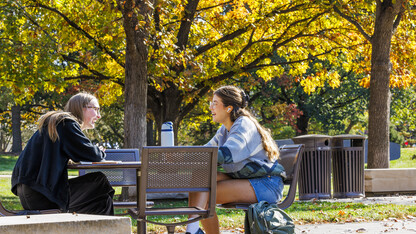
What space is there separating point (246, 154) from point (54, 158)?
150 centimetres

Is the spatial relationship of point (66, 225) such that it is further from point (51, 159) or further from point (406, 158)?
point (406, 158)

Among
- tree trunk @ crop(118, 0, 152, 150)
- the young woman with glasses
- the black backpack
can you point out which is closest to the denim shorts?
the black backpack

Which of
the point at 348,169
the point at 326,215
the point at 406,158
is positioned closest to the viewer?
the point at 326,215

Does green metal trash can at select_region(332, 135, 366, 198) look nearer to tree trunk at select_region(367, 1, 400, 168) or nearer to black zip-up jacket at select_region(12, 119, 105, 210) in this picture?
tree trunk at select_region(367, 1, 400, 168)

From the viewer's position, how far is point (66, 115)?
4.89 m

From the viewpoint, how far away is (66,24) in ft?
47.1

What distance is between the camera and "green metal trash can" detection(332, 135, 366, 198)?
12.2 meters

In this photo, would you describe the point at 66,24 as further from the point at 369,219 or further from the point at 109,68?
the point at 369,219

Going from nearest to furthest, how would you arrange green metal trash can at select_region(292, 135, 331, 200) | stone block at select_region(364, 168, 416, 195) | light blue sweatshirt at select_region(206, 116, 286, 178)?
light blue sweatshirt at select_region(206, 116, 286, 178) → green metal trash can at select_region(292, 135, 331, 200) → stone block at select_region(364, 168, 416, 195)

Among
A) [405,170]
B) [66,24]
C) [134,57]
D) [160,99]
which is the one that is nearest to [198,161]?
[134,57]

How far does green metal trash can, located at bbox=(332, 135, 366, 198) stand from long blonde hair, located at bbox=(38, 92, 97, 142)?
7867 millimetres

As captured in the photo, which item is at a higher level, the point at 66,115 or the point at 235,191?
the point at 66,115

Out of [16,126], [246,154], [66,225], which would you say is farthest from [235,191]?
[16,126]

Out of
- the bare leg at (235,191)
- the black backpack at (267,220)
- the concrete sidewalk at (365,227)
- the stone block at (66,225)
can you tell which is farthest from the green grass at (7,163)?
the stone block at (66,225)
